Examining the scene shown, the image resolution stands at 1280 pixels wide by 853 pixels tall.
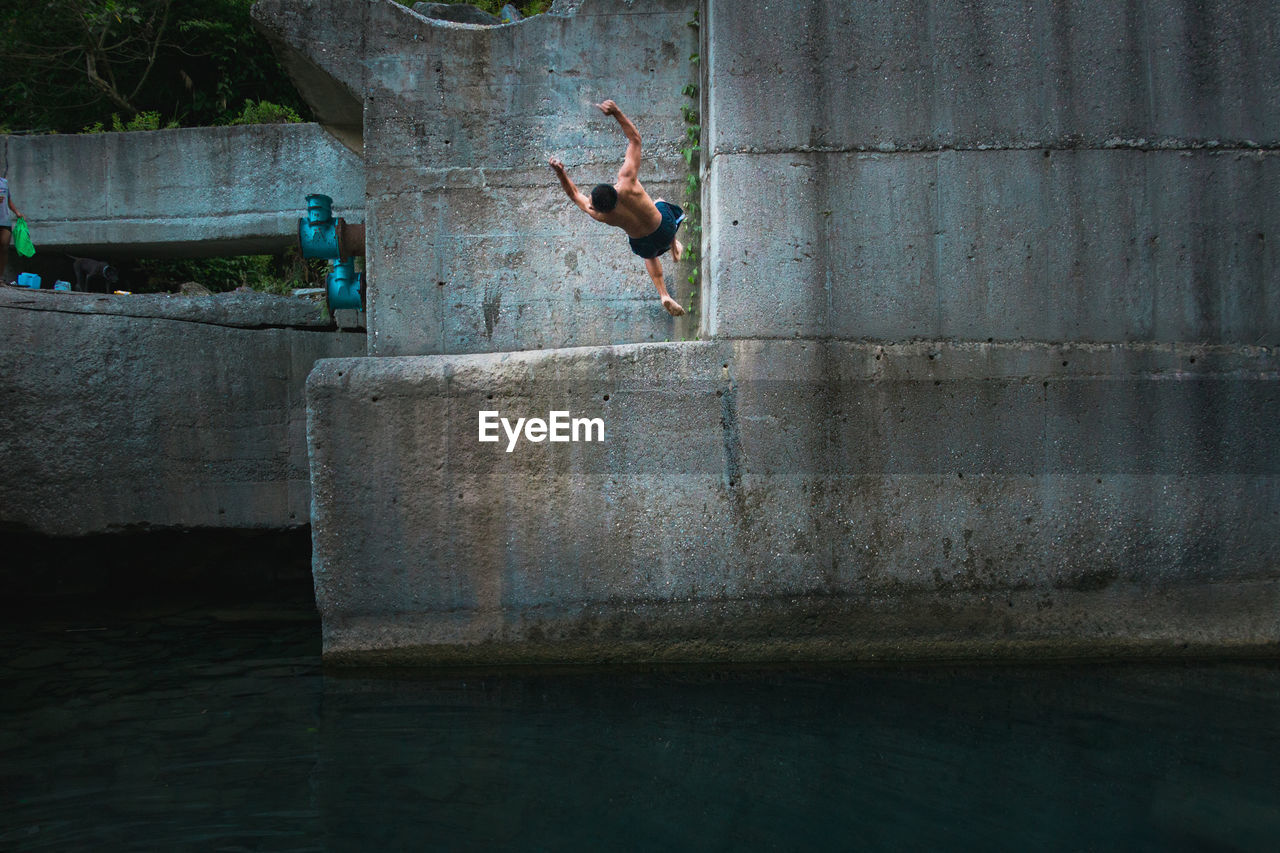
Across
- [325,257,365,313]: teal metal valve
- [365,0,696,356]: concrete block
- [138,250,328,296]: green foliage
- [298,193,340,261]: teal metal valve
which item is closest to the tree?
[138,250,328,296]: green foliage

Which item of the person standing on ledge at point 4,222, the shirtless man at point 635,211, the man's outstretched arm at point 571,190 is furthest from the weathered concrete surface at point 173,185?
the shirtless man at point 635,211

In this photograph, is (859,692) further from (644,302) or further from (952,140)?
(952,140)

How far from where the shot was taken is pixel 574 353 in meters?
5.07

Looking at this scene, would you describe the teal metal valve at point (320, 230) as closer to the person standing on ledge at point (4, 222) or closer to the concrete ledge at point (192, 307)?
the concrete ledge at point (192, 307)

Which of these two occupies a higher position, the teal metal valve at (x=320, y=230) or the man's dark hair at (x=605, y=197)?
the teal metal valve at (x=320, y=230)

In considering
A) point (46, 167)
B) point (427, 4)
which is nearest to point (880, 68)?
point (427, 4)

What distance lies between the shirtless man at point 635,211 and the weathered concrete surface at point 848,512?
A: 2.30 ft

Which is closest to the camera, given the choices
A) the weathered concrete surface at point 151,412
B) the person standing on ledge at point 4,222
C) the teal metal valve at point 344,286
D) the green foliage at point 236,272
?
the weathered concrete surface at point 151,412

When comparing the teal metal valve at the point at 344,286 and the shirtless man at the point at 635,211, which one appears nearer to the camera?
the shirtless man at the point at 635,211

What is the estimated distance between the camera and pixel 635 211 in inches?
206

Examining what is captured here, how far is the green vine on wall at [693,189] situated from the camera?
5652mm

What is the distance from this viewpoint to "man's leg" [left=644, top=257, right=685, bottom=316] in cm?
537

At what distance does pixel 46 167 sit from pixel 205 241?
172 cm

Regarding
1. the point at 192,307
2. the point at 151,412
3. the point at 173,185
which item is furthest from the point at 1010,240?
the point at 173,185
